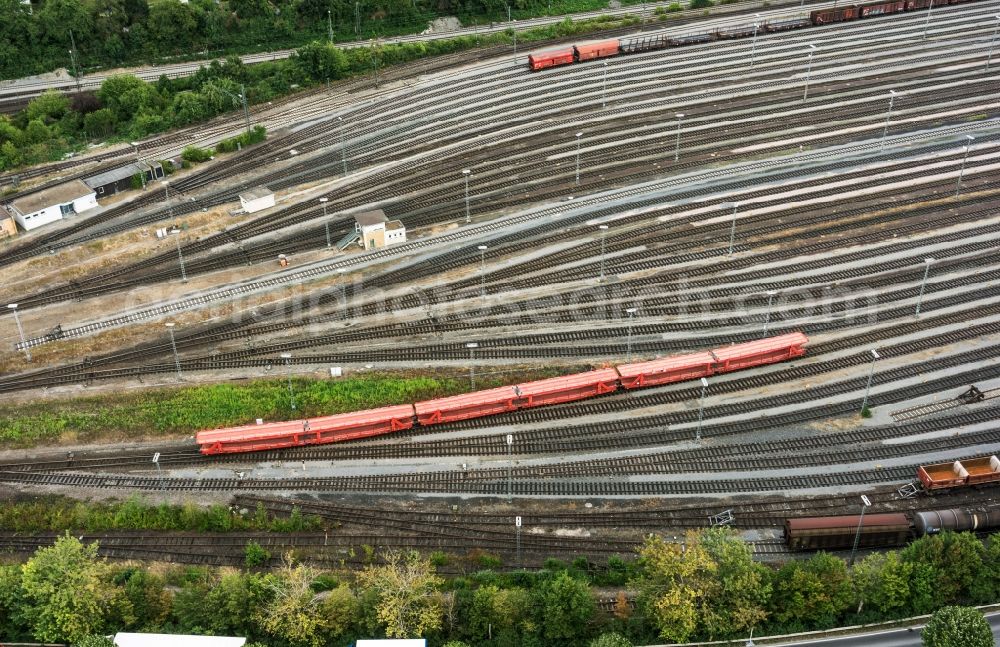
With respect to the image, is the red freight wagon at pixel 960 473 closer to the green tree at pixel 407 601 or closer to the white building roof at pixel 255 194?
the green tree at pixel 407 601

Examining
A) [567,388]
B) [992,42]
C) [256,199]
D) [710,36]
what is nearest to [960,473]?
[567,388]

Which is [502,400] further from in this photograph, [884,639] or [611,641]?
[884,639]

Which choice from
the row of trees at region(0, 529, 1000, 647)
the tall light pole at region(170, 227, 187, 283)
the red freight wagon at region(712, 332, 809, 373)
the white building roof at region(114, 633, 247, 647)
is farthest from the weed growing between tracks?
the white building roof at region(114, 633, 247, 647)

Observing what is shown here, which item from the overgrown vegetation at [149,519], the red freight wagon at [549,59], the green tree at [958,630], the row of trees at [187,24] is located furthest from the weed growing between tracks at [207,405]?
the row of trees at [187,24]

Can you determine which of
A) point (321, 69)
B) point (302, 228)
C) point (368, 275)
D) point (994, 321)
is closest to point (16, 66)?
point (321, 69)

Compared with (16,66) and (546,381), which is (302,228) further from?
(16,66)

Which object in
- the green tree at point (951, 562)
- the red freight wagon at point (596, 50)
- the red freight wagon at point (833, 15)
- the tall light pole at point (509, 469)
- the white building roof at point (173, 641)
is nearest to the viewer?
the white building roof at point (173, 641)

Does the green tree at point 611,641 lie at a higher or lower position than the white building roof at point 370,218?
lower
